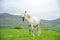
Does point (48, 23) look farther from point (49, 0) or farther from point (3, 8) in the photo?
point (3, 8)

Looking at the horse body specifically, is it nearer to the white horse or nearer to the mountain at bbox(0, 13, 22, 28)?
the white horse

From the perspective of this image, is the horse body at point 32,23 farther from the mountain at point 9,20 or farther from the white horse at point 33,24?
the mountain at point 9,20

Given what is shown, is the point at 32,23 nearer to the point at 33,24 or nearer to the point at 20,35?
the point at 33,24

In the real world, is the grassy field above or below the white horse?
below

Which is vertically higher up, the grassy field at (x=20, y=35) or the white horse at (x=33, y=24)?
the white horse at (x=33, y=24)

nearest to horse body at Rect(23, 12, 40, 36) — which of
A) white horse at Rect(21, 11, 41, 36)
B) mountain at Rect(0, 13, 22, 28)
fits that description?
white horse at Rect(21, 11, 41, 36)

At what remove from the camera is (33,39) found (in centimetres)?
229

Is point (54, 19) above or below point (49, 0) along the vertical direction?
below

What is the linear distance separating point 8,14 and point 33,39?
0.45 meters

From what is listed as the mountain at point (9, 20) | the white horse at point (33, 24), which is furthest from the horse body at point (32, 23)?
the mountain at point (9, 20)

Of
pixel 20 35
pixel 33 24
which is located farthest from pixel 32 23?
pixel 20 35

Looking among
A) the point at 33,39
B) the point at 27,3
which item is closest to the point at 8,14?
the point at 27,3

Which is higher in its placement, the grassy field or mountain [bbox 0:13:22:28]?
mountain [bbox 0:13:22:28]

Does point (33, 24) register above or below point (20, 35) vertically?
above
